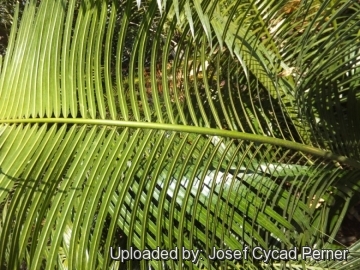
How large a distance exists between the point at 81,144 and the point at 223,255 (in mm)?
367

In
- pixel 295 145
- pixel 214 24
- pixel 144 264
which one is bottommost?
pixel 144 264

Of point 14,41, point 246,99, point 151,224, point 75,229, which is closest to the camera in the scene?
point 75,229

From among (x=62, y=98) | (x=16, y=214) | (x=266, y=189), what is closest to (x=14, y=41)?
(x=62, y=98)

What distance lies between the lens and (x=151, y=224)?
919 mm

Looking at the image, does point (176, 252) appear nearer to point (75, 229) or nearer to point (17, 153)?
point (75, 229)

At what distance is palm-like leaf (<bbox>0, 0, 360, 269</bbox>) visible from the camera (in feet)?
2.73

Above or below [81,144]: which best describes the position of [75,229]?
below

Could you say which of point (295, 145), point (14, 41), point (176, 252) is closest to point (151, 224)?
point (176, 252)

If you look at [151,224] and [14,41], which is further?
[14,41]

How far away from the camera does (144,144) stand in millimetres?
874

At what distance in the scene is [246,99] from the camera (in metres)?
1.18

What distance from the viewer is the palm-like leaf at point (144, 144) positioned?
0.83 metres

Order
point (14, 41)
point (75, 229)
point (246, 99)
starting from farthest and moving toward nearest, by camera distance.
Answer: point (246, 99) → point (14, 41) → point (75, 229)

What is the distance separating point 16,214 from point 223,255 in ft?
1.36
